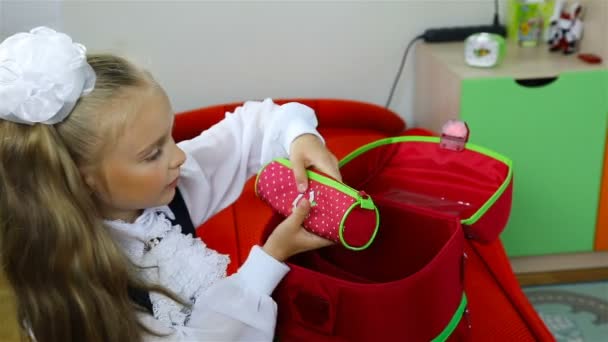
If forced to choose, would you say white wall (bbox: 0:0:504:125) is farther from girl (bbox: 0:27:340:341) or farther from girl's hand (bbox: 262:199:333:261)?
girl's hand (bbox: 262:199:333:261)

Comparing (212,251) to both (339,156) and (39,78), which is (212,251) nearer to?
(39,78)

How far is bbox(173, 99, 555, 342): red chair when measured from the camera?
1.16m

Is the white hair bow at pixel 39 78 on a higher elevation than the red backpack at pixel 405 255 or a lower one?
higher

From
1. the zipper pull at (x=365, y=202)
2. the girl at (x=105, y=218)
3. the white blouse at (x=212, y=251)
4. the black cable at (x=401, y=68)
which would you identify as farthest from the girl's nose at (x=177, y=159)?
the black cable at (x=401, y=68)

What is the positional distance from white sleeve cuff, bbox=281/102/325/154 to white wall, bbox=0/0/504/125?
77 centimetres

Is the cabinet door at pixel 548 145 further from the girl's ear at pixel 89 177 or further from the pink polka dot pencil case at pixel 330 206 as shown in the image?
the girl's ear at pixel 89 177

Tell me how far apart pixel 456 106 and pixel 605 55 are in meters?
0.36

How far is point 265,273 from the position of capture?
82cm

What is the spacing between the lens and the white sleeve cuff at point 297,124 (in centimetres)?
95

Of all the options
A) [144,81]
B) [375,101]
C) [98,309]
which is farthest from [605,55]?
[98,309]

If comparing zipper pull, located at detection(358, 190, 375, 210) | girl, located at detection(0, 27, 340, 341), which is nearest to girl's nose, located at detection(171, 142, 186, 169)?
girl, located at detection(0, 27, 340, 341)

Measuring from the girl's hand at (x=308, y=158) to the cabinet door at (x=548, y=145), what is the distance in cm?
64

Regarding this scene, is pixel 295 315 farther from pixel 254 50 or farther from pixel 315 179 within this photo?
pixel 254 50

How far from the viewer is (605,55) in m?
1.49
